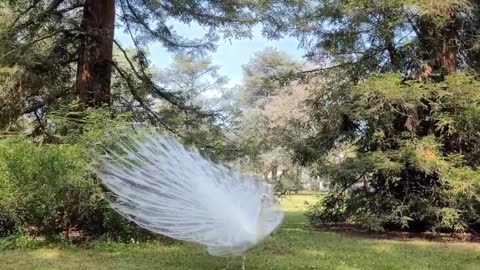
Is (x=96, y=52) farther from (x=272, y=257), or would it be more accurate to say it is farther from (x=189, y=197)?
(x=189, y=197)

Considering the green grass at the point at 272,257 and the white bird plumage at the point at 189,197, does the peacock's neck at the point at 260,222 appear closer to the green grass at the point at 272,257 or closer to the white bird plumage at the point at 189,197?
the white bird plumage at the point at 189,197

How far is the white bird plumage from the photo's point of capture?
5551 millimetres

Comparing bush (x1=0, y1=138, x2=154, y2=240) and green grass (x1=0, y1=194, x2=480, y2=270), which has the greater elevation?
bush (x1=0, y1=138, x2=154, y2=240)

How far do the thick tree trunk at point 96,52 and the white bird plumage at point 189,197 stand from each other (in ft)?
14.4

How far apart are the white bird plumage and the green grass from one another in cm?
100

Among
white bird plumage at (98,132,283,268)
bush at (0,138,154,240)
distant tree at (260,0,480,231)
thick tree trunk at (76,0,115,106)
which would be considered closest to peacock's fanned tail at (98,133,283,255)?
white bird plumage at (98,132,283,268)

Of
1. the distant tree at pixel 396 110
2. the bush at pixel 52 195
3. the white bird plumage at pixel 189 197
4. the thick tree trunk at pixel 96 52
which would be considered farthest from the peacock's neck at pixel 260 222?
the thick tree trunk at pixel 96 52

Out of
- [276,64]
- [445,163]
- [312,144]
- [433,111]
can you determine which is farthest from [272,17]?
[276,64]

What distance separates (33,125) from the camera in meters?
11.6

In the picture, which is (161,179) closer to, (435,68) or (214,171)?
(214,171)

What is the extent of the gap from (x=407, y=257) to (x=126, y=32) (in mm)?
8846

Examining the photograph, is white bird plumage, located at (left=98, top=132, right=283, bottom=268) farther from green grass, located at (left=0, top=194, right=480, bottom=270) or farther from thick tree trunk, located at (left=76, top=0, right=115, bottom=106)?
thick tree trunk, located at (left=76, top=0, right=115, bottom=106)

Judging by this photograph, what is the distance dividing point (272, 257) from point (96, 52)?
19.4ft

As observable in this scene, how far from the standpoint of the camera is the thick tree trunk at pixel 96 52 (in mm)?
10766
